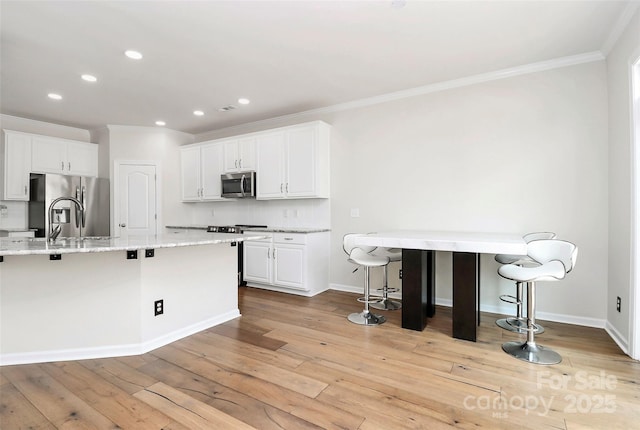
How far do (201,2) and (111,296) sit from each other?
2305mm

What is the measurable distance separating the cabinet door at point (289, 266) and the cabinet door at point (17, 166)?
3851 mm

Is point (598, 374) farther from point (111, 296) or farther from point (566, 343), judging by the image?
point (111, 296)

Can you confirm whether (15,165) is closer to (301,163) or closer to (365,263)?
(301,163)

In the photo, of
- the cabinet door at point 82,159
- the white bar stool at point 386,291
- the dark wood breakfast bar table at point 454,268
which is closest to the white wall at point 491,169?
the white bar stool at point 386,291

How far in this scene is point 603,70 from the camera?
294cm

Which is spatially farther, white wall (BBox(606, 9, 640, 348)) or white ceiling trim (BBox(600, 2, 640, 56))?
white wall (BBox(606, 9, 640, 348))

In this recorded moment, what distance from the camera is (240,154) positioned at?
4969 mm

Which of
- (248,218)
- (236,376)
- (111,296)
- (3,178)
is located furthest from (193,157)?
(236,376)

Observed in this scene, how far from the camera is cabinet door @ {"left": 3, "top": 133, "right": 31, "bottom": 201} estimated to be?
4.49 metres

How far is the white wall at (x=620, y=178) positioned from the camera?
2.41m

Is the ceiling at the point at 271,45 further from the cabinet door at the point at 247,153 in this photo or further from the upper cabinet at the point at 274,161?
the cabinet door at the point at 247,153

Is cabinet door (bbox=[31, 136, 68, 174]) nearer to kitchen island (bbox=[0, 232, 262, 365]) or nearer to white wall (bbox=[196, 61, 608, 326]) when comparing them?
kitchen island (bbox=[0, 232, 262, 365])

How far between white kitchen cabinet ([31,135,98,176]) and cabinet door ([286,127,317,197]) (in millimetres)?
3576

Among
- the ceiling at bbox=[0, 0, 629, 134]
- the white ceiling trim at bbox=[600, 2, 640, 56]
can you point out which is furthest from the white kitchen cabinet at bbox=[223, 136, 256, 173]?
the white ceiling trim at bbox=[600, 2, 640, 56]
